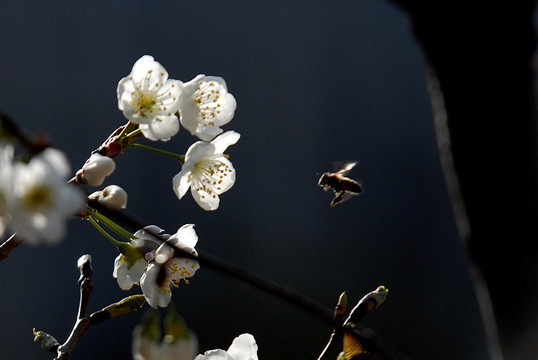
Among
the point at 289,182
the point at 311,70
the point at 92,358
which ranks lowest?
the point at 92,358

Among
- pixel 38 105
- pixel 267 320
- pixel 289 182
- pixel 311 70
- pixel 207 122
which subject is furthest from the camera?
pixel 311 70

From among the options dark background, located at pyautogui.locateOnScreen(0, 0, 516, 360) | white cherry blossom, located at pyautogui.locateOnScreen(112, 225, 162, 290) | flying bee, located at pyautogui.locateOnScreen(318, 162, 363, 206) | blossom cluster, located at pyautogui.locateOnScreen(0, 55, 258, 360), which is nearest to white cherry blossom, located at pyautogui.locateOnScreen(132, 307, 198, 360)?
blossom cluster, located at pyautogui.locateOnScreen(0, 55, 258, 360)

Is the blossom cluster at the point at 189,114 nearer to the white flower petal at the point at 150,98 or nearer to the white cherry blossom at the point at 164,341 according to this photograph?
the white flower petal at the point at 150,98

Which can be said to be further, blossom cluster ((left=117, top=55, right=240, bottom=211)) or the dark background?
the dark background

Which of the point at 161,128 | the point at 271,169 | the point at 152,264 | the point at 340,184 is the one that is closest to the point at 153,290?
the point at 152,264

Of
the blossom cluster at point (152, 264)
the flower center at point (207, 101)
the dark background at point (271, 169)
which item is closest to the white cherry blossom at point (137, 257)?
the blossom cluster at point (152, 264)

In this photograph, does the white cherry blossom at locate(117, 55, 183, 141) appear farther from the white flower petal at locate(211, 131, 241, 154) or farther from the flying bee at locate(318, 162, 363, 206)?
the flying bee at locate(318, 162, 363, 206)

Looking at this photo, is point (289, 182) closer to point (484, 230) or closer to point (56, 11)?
point (56, 11)

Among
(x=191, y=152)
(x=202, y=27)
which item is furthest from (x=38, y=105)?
(x=191, y=152)
